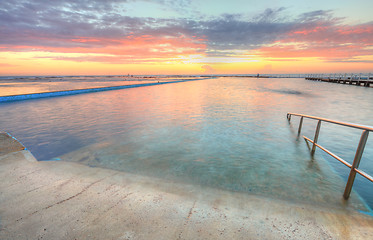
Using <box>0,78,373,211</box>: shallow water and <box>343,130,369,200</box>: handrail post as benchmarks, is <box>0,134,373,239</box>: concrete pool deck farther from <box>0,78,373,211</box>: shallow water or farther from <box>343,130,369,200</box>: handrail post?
<box>0,78,373,211</box>: shallow water

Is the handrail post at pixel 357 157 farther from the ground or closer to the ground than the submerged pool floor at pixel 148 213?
farther from the ground

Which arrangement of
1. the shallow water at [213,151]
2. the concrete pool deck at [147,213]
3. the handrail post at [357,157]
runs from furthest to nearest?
the shallow water at [213,151] < the handrail post at [357,157] < the concrete pool deck at [147,213]

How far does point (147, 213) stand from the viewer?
8.80ft

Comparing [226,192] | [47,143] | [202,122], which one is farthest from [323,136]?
[47,143]

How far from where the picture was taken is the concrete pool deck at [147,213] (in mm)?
2336

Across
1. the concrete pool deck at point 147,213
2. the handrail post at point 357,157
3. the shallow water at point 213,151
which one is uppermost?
the handrail post at point 357,157

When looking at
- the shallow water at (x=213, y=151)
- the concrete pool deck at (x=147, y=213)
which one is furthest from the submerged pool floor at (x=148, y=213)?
the shallow water at (x=213, y=151)

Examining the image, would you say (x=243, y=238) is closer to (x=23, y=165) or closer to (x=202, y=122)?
(x=23, y=165)

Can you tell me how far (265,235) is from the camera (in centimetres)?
233

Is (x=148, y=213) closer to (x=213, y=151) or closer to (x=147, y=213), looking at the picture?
(x=147, y=213)

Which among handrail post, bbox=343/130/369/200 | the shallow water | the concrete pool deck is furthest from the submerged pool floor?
the shallow water

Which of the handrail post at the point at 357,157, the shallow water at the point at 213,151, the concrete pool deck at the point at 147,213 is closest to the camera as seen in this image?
the concrete pool deck at the point at 147,213

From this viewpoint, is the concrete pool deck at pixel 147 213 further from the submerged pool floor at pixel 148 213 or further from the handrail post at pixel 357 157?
the handrail post at pixel 357 157

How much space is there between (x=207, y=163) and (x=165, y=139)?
2.51 metres
